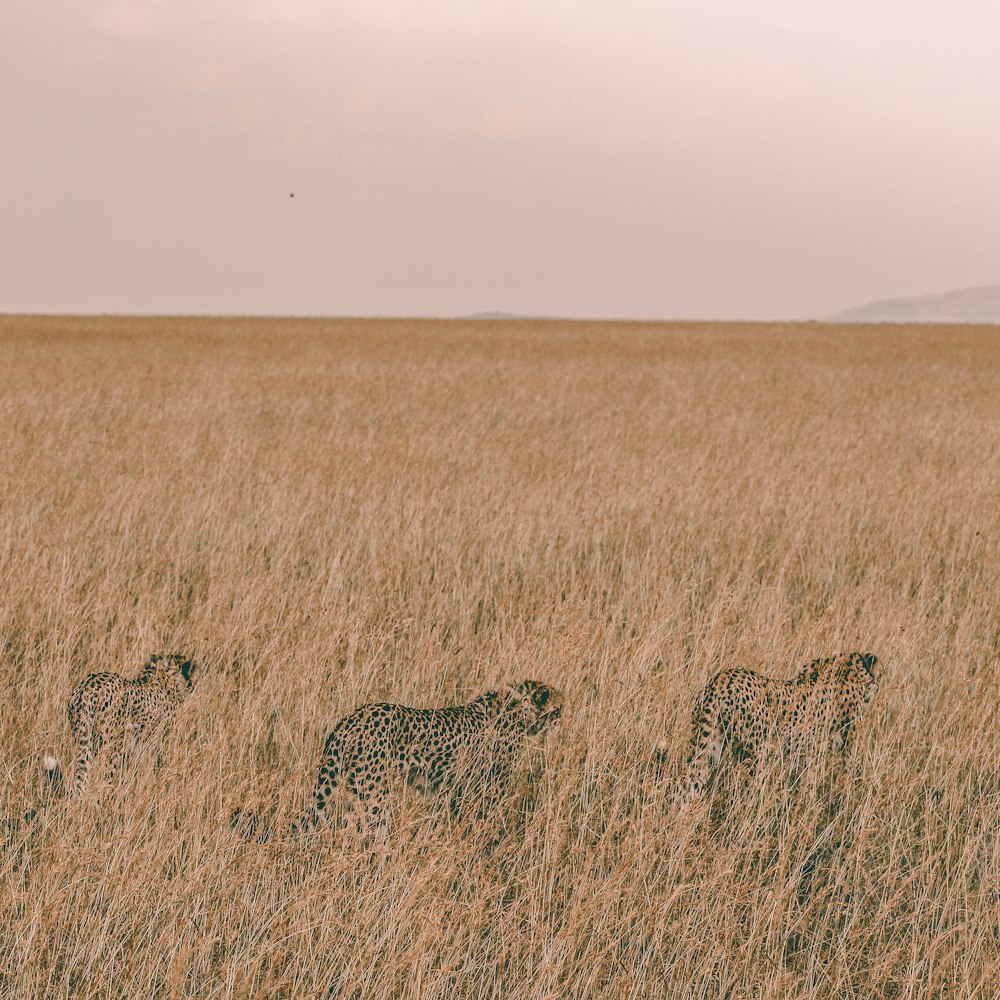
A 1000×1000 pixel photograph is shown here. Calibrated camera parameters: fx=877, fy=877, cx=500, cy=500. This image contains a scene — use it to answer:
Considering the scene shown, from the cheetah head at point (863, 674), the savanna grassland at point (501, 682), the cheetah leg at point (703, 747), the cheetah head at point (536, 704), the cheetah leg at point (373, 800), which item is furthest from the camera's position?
the cheetah head at point (863, 674)

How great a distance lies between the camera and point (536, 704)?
102 inches

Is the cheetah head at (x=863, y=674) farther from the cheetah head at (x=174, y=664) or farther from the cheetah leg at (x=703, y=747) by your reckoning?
the cheetah head at (x=174, y=664)

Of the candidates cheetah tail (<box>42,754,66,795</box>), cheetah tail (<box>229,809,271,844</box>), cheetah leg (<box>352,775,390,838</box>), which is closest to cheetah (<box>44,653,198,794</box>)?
cheetah tail (<box>42,754,66,795</box>)

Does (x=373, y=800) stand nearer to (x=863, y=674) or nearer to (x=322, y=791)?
(x=322, y=791)

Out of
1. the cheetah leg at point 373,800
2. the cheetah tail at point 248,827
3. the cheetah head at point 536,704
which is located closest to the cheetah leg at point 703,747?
the cheetah head at point 536,704

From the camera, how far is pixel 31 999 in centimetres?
166

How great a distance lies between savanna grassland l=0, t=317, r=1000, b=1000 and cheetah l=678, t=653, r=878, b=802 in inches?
3.7

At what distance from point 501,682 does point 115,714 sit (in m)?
1.30

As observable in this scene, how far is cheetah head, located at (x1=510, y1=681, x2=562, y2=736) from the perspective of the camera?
8.45 feet

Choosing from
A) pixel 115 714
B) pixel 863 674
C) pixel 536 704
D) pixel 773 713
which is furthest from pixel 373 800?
pixel 863 674

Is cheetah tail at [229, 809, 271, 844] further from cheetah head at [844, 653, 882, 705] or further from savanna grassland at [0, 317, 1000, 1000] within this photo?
cheetah head at [844, 653, 882, 705]

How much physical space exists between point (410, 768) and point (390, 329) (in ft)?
105

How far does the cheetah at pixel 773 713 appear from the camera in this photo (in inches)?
99.7

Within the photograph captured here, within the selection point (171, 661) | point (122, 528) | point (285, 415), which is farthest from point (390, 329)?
point (171, 661)
